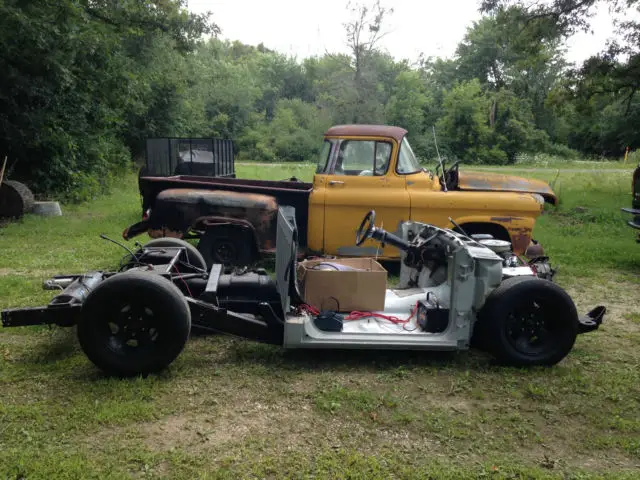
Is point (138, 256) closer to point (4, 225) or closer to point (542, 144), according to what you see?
point (4, 225)

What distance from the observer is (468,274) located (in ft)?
15.0

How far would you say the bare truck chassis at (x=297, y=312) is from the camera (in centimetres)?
418

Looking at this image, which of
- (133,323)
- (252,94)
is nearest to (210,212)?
(133,323)

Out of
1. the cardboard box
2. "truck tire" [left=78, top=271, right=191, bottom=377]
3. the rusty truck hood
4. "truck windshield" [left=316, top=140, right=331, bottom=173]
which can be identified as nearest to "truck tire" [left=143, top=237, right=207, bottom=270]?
the cardboard box

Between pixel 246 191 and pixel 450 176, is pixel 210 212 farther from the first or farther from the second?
pixel 450 176

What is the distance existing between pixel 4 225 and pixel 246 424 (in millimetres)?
9868

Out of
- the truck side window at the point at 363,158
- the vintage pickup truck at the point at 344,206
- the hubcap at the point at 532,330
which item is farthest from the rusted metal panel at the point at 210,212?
the hubcap at the point at 532,330

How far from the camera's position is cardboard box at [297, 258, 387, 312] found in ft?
16.5

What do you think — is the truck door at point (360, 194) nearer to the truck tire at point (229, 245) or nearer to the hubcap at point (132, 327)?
the truck tire at point (229, 245)

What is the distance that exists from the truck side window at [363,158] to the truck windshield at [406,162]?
0.60 ft

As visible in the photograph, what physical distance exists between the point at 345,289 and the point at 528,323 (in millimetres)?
1541

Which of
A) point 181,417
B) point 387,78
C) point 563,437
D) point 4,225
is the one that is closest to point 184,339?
point 181,417

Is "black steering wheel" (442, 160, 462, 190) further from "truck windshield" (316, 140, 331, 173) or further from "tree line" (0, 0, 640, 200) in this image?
→ "tree line" (0, 0, 640, 200)

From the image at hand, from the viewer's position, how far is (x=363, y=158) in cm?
755
